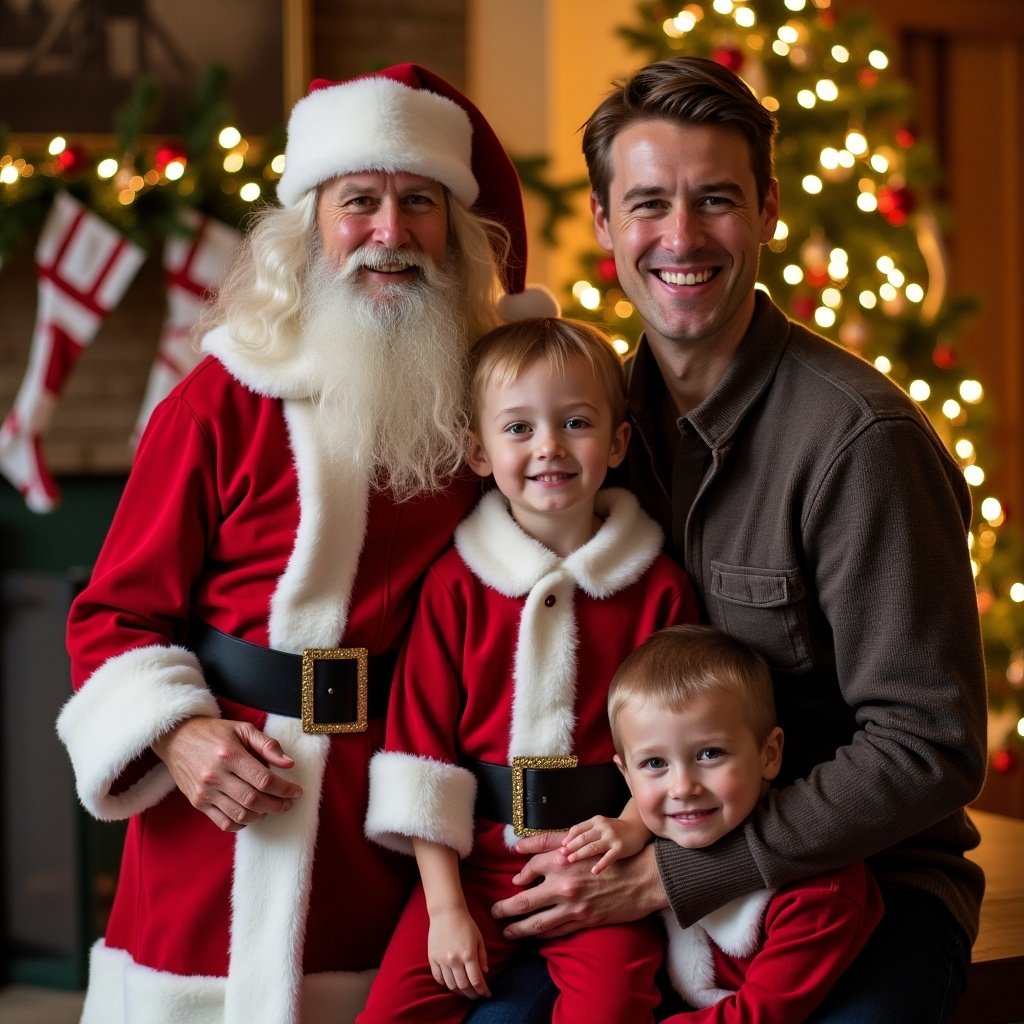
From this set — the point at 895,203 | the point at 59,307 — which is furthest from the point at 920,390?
the point at 59,307

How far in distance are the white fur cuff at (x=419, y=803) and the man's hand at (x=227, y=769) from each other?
13 centimetres

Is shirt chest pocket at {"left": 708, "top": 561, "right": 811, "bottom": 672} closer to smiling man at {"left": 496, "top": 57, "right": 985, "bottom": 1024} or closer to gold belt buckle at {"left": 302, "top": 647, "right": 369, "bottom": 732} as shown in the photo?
smiling man at {"left": 496, "top": 57, "right": 985, "bottom": 1024}

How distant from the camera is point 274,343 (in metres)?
2.06

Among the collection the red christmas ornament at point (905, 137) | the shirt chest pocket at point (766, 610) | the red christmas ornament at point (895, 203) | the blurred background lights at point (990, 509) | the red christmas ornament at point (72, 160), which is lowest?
the shirt chest pocket at point (766, 610)

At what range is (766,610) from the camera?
192 cm

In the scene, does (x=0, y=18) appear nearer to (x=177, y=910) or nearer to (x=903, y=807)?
(x=177, y=910)

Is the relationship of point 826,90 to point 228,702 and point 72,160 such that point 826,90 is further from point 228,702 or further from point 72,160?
point 228,702

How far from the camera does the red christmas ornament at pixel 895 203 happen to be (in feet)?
13.3

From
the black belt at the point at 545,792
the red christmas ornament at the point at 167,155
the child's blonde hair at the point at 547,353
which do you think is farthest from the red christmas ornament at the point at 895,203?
the black belt at the point at 545,792

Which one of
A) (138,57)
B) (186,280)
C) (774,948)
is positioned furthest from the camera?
(138,57)

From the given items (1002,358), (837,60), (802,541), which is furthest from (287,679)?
(1002,358)

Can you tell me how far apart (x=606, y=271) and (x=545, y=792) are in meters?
2.38

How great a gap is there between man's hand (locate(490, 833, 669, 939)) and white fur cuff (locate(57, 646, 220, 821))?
1.74 feet

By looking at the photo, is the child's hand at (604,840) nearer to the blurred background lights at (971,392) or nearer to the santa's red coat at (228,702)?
the santa's red coat at (228,702)
